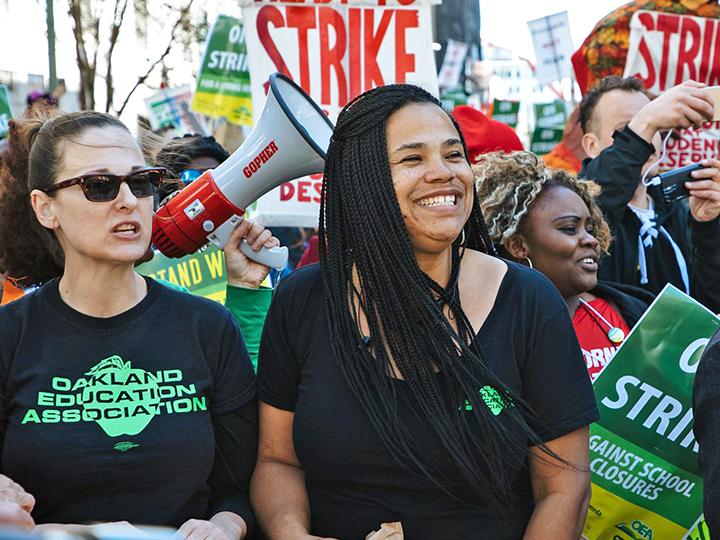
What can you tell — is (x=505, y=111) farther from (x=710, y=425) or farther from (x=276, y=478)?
(x=710, y=425)

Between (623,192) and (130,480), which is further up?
(623,192)

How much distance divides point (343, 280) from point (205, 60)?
6470 millimetres

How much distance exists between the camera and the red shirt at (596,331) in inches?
133

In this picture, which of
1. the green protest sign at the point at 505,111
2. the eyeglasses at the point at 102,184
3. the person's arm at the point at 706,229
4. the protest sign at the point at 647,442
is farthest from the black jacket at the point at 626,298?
the green protest sign at the point at 505,111

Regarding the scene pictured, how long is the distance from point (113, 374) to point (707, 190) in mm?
2385

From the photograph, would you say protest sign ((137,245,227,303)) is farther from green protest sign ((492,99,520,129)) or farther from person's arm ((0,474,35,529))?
green protest sign ((492,99,520,129))

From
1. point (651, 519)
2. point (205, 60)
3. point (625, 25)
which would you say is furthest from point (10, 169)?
point (205, 60)

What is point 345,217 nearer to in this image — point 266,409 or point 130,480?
point 266,409

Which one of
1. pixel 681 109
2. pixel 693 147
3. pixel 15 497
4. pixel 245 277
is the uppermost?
pixel 681 109

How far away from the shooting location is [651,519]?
Result: 289 cm

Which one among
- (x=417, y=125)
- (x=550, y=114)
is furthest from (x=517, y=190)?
(x=550, y=114)

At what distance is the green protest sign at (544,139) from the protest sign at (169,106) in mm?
3818

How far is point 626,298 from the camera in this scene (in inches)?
141

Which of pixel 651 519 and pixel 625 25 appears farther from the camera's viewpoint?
pixel 625 25
